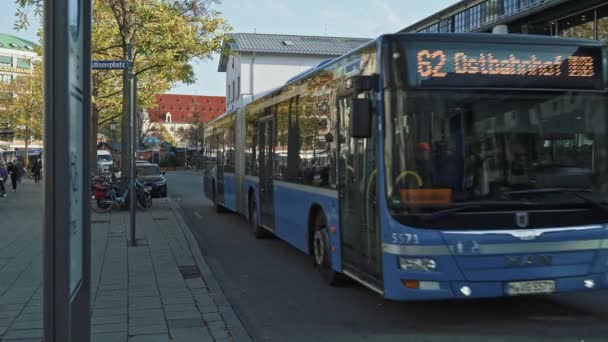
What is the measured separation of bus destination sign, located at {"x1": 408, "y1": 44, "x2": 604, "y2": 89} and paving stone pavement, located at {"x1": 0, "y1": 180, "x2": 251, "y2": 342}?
120 inches

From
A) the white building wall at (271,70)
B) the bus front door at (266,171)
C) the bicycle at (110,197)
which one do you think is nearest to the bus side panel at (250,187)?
the bus front door at (266,171)

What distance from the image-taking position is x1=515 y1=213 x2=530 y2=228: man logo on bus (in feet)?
20.5

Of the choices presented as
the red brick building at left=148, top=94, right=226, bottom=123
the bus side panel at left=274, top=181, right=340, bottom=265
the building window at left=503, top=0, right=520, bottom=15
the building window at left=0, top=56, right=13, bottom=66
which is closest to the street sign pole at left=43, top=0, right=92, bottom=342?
the bus side panel at left=274, top=181, right=340, bottom=265

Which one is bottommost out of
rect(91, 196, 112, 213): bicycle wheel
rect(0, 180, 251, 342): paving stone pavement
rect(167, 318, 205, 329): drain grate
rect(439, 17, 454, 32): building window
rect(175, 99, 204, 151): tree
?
rect(167, 318, 205, 329): drain grate

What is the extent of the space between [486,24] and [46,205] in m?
25.2

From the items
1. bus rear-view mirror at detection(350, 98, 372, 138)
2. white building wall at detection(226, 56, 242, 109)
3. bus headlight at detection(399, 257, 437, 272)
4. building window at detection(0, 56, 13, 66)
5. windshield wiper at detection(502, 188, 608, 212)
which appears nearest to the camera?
bus headlight at detection(399, 257, 437, 272)

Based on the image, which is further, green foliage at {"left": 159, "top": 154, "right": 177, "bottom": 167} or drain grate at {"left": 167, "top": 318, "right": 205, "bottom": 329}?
green foliage at {"left": 159, "top": 154, "right": 177, "bottom": 167}

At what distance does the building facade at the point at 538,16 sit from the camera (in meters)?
20.4

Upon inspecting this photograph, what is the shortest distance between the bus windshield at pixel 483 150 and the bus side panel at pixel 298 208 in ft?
6.34

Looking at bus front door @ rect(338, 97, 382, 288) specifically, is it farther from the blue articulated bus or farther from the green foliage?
the green foliage

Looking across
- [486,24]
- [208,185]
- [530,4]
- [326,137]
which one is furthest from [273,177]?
[486,24]

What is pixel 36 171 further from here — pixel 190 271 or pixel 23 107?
pixel 190 271

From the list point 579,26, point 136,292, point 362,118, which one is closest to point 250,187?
point 136,292

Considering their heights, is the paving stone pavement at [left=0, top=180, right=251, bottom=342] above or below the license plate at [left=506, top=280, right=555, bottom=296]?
below
